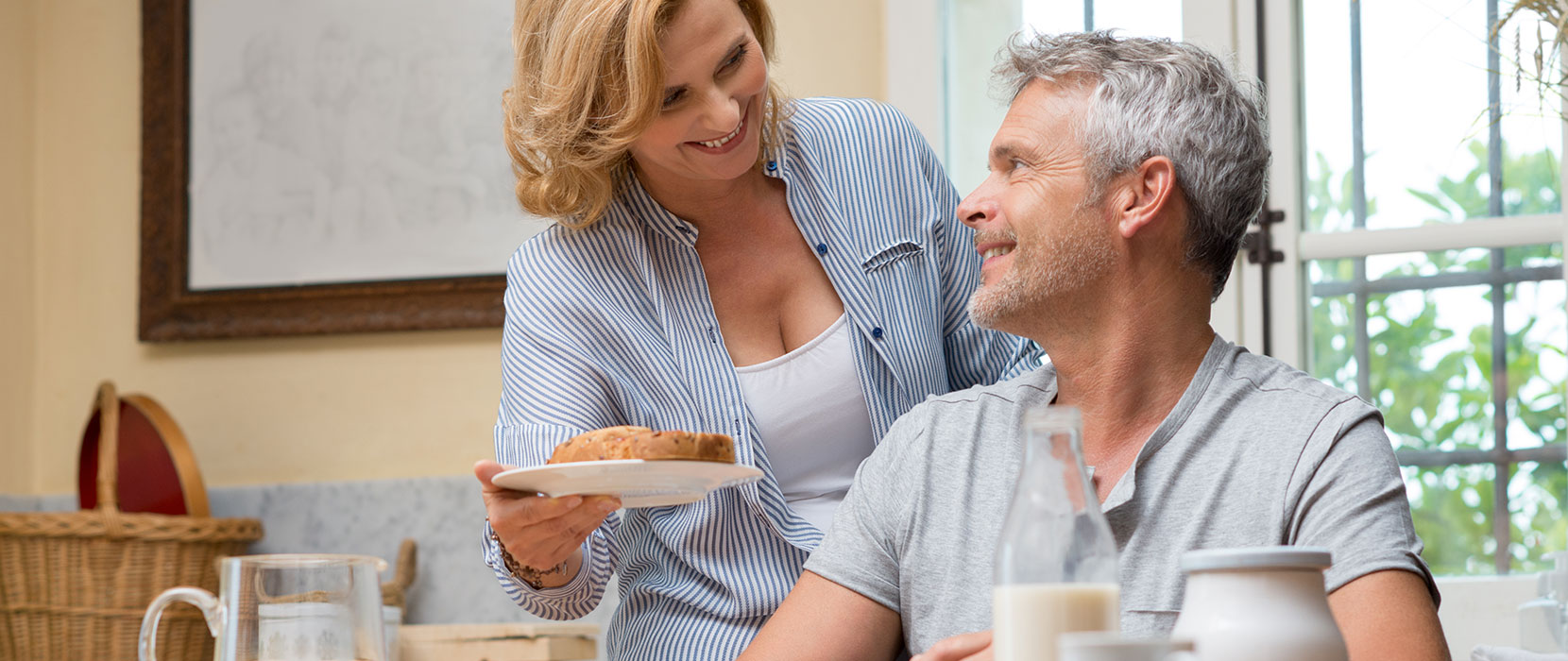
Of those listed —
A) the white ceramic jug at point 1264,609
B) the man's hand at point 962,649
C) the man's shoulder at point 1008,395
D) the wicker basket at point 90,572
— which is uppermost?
the man's shoulder at point 1008,395

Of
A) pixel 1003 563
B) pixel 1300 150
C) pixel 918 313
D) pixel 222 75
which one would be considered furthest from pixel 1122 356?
pixel 222 75

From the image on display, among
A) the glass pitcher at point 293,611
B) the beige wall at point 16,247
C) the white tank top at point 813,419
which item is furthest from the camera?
the beige wall at point 16,247

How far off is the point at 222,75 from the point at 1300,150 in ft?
6.84

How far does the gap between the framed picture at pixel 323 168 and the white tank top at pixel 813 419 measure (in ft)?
4.18

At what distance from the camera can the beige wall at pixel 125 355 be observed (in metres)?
2.91

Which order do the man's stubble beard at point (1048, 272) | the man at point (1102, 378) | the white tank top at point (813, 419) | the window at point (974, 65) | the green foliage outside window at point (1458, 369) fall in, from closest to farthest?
the man at point (1102, 378) < the man's stubble beard at point (1048, 272) < the white tank top at point (813, 419) < the green foliage outside window at point (1458, 369) < the window at point (974, 65)

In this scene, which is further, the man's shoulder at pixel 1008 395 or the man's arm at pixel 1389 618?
the man's shoulder at pixel 1008 395

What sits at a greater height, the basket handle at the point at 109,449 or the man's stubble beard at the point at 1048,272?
the man's stubble beard at the point at 1048,272

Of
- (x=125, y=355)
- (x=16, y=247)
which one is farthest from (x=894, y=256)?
(x=16, y=247)

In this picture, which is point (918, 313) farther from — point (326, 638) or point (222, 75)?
point (222, 75)

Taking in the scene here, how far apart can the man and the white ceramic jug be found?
1.79ft

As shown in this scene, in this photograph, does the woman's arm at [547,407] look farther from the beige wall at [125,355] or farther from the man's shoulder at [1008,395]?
the beige wall at [125,355]

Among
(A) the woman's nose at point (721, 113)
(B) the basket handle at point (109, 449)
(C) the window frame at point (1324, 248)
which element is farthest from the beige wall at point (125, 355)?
(A) the woman's nose at point (721, 113)

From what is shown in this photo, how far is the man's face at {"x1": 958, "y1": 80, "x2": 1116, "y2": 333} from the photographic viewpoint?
1.45 m
